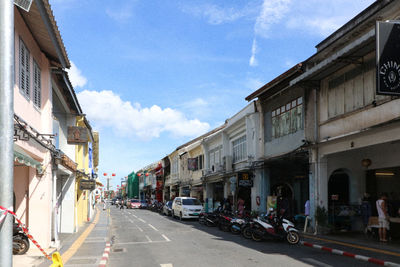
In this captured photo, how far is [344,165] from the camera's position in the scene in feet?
60.0

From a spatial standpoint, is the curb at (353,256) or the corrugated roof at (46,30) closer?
the corrugated roof at (46,30)

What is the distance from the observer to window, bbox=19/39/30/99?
406 inches

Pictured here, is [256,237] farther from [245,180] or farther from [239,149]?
[239,149]

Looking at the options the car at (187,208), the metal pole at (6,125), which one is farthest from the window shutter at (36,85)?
the car at (187,208)

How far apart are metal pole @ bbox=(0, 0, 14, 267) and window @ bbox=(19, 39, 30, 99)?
23.5 ft

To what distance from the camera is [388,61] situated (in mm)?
11031

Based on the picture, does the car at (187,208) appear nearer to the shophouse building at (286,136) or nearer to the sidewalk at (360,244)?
the shophouse building at (286,136)

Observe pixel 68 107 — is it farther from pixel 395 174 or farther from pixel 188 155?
pixel 188 155

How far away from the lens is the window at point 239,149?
90.8 ft

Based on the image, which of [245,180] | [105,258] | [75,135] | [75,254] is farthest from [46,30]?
[245,180]

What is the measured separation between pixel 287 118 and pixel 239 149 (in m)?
8.24

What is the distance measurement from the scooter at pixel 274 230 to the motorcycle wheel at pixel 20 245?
811 cm

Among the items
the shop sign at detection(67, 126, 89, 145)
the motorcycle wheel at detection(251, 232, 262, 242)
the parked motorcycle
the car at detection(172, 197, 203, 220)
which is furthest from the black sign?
the car at detection(172, 197, 203, 220)

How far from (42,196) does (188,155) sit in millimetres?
32466
